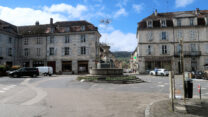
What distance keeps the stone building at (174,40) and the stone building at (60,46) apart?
1169 centimetres

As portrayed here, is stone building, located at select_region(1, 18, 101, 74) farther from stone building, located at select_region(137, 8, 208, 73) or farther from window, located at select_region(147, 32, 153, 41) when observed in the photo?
window, located at select_region(147, 32, 153, 41)

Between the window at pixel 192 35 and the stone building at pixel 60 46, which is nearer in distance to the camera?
the window at pixel 192 35

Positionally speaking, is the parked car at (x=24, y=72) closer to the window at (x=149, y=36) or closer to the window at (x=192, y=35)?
the window at (x=149, y=36)

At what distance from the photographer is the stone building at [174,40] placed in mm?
34312

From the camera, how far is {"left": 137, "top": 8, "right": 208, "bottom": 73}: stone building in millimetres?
34312

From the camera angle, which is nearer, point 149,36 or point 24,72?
point 24,72

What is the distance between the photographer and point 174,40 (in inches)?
1390

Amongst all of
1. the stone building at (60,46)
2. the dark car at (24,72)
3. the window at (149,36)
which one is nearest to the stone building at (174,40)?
the window at (149,36)

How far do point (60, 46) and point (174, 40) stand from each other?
87.3 feet

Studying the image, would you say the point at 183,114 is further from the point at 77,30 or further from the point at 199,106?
the point at 77,30

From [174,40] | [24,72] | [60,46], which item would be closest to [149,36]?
[174,40]

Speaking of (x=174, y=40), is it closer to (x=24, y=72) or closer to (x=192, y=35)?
(x=192, y=35)

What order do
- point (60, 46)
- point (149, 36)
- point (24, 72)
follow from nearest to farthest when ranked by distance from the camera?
point (24, 72) < point (149, 36) < point (60, 46)

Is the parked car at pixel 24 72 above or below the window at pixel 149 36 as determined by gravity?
below
